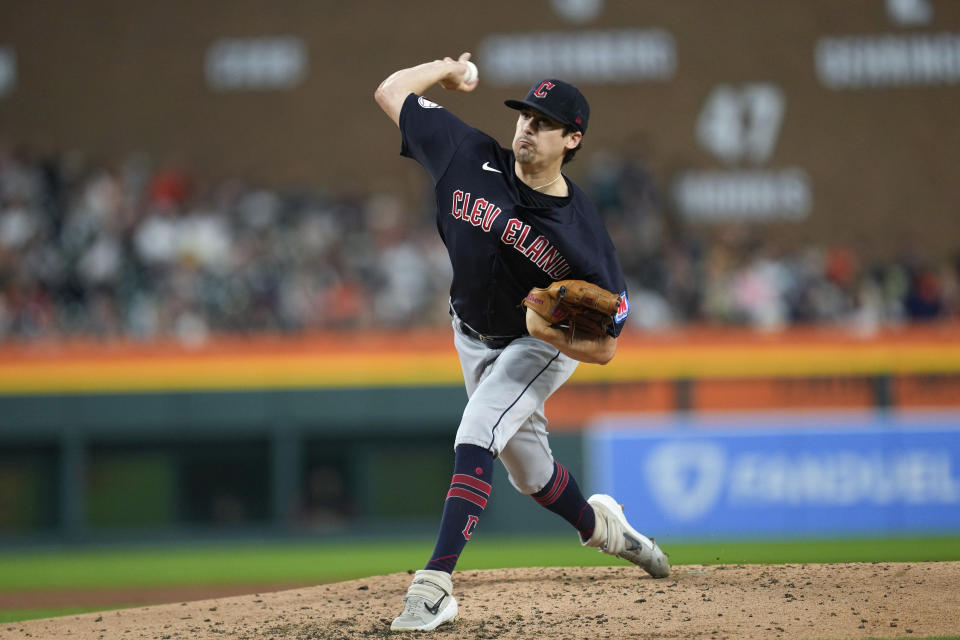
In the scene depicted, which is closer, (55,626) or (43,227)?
(55,626)

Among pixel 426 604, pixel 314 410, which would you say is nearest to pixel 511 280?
pixel 426 604

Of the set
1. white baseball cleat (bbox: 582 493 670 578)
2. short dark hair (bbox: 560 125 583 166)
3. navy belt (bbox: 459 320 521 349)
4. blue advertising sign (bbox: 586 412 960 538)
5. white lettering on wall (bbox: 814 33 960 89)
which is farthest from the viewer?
white lettering on wall (bbox: 814 33 960 89)

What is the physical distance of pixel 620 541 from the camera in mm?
4551

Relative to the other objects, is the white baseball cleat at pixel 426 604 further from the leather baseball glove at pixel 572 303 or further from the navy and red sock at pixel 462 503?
the leather baseball glove at pixel 572 303

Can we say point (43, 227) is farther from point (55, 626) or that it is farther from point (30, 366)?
point (55, 626)

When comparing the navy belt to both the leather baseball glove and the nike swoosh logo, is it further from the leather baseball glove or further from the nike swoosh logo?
the nike swoosh logo

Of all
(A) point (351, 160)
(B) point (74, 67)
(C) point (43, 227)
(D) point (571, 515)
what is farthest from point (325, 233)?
(D) point (571, 515)

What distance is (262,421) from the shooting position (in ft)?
34.9

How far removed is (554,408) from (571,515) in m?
6.20

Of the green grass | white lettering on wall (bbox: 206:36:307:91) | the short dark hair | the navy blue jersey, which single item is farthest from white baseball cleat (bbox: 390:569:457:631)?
white lettering on wall (bbox: 206:36:307:91)

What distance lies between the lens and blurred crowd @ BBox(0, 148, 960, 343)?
10594 millimetres

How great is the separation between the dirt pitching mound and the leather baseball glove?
1.05 metres

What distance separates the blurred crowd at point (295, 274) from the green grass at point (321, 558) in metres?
1.97

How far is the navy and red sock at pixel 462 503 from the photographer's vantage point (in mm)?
3926
